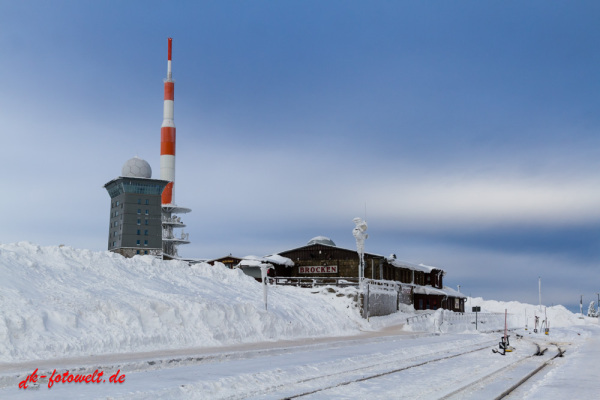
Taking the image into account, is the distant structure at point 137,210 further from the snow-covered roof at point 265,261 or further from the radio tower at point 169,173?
the snow-covered roof at point 265,261

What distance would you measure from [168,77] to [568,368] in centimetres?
9734

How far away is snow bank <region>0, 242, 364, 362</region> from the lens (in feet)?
58.9

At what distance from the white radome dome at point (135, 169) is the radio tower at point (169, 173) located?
3.03 meters

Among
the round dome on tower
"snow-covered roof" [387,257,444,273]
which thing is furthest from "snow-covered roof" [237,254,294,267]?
the round dome on tower

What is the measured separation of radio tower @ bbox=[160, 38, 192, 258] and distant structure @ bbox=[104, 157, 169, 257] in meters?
2.90

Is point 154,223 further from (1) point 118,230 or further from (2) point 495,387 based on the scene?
(2) point 495,387

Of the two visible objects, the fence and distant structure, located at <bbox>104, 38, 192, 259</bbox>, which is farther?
distant structure, located at <bbox>104, 38, 192, 259</bbox>

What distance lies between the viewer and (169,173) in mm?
105000

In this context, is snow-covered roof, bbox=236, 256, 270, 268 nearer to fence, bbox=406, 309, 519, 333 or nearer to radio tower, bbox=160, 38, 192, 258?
fence, bbox=406, 309, 519, 333

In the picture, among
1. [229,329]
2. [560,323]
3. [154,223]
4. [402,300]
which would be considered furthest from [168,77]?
[229,329]

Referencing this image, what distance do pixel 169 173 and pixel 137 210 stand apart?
883cm

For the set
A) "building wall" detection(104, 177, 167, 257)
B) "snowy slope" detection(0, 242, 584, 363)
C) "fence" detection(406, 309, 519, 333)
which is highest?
"building wall" detection(104, 177, 167, 257)

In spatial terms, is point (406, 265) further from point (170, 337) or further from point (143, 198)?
point (143, 198)

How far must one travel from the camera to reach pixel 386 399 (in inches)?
474
